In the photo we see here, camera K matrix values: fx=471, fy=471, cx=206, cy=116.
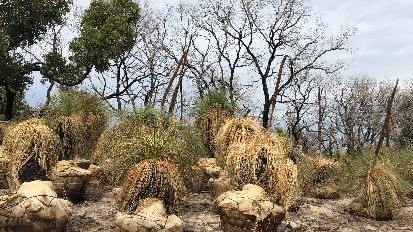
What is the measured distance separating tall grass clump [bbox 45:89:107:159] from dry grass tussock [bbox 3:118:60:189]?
3.30 feet

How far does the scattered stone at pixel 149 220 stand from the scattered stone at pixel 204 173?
378 cm

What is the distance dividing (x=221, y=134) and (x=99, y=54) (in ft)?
25.0

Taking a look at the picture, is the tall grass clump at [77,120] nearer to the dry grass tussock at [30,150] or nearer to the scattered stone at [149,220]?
the dry grass tussock at [30,150]

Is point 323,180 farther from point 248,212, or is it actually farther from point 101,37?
point 101,37

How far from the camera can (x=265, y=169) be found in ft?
25.3

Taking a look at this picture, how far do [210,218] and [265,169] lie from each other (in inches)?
61.1

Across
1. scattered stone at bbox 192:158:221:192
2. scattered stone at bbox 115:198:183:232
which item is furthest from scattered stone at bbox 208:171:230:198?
scattered stone at bbox 115:198:183:232

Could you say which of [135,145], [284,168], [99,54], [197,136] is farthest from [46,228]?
[99,54]

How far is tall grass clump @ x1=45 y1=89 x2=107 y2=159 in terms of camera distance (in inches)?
408

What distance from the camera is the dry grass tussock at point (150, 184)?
23.1ft

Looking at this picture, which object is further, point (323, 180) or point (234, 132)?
point (323, 180)

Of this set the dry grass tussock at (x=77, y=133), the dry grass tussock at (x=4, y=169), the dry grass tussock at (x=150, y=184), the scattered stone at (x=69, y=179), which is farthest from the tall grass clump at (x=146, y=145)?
the dry grass tussock at (x=4, y=169)

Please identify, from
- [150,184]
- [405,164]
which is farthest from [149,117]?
[405,164]

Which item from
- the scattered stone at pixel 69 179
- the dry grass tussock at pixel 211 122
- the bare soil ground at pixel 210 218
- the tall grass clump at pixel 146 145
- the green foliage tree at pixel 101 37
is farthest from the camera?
the green foliage tree at pixel 101 37
